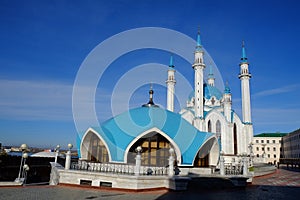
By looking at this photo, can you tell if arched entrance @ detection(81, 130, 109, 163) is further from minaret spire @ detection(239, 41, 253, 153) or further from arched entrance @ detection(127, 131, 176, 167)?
minaret spire @ detection(239, 41, 253, 153)

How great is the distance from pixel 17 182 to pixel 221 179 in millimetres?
13866

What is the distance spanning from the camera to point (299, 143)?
65312mm

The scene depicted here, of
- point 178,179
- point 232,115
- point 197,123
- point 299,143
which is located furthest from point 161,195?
point 299,143

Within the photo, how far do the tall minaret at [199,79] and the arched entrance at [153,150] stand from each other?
28.5m

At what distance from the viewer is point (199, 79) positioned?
160 ft

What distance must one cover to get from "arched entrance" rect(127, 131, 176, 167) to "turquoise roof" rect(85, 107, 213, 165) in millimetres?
770

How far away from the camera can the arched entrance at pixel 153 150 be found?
18922 millimetres

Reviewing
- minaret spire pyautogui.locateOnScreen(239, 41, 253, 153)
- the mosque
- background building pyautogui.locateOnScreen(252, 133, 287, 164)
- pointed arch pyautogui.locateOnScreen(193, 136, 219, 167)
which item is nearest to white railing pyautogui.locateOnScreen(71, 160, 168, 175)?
the mosque

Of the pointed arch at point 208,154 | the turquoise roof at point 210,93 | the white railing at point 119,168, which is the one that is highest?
the turquoise roof at point 210,93

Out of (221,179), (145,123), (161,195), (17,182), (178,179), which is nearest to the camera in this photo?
(161,195)

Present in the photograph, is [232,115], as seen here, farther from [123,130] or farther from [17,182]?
[17,182]

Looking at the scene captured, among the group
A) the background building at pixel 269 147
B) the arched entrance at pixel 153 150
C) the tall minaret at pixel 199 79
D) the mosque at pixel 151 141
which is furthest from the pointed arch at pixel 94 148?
the background building at pixel 269 147

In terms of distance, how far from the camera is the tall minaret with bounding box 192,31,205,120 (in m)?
46.7

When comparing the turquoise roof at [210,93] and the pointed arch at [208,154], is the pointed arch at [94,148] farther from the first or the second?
the turquoise roof at [210,93]
